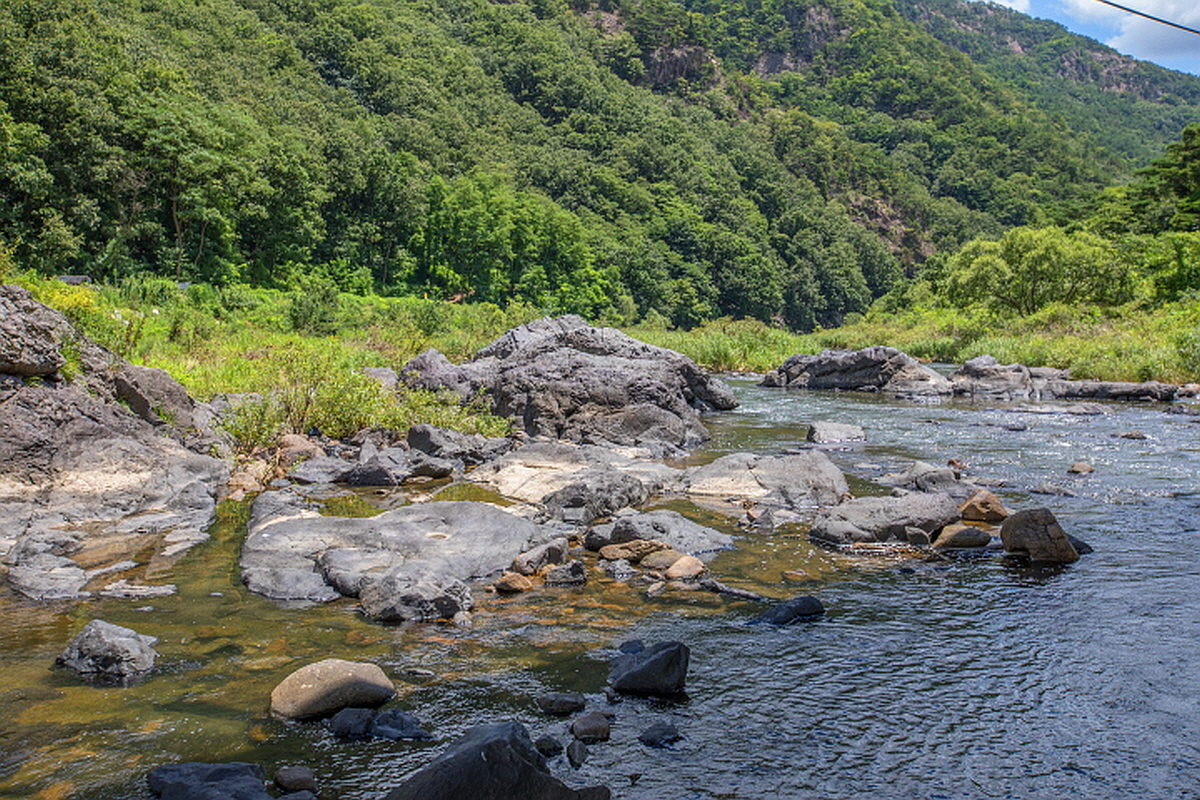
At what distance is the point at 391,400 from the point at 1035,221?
241 ft

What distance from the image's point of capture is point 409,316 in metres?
31.3

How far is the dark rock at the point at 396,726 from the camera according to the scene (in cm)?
412

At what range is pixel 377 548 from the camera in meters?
7.09

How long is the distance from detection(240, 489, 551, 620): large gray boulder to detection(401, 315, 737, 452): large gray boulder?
6587 millimetres

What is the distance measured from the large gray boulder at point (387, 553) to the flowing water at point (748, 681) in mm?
246

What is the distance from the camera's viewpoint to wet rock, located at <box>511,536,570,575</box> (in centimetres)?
696

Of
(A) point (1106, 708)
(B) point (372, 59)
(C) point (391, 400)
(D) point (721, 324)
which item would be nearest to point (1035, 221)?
(D) point (721, 324)

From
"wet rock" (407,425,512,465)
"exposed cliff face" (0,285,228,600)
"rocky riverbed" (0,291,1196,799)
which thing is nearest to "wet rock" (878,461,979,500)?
"rocky riverbed" (0,291,1196,799)

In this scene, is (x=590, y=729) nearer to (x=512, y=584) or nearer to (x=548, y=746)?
(x=548, y=746)

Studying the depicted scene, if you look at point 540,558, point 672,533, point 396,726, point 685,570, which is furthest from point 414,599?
point 672,533

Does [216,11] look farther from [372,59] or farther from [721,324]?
[721,324]

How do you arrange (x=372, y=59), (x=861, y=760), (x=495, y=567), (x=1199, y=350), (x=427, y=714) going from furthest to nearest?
(x=372, y=59) → (x=1199, y=350) → (x=495, y=567) → (x=427, y=714) → (x=861, y=760)

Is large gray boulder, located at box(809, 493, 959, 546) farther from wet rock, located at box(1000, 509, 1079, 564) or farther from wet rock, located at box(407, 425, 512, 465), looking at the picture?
wet rock, located at box(407, 425, 512, 465)

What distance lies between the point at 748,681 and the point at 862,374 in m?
24.6
